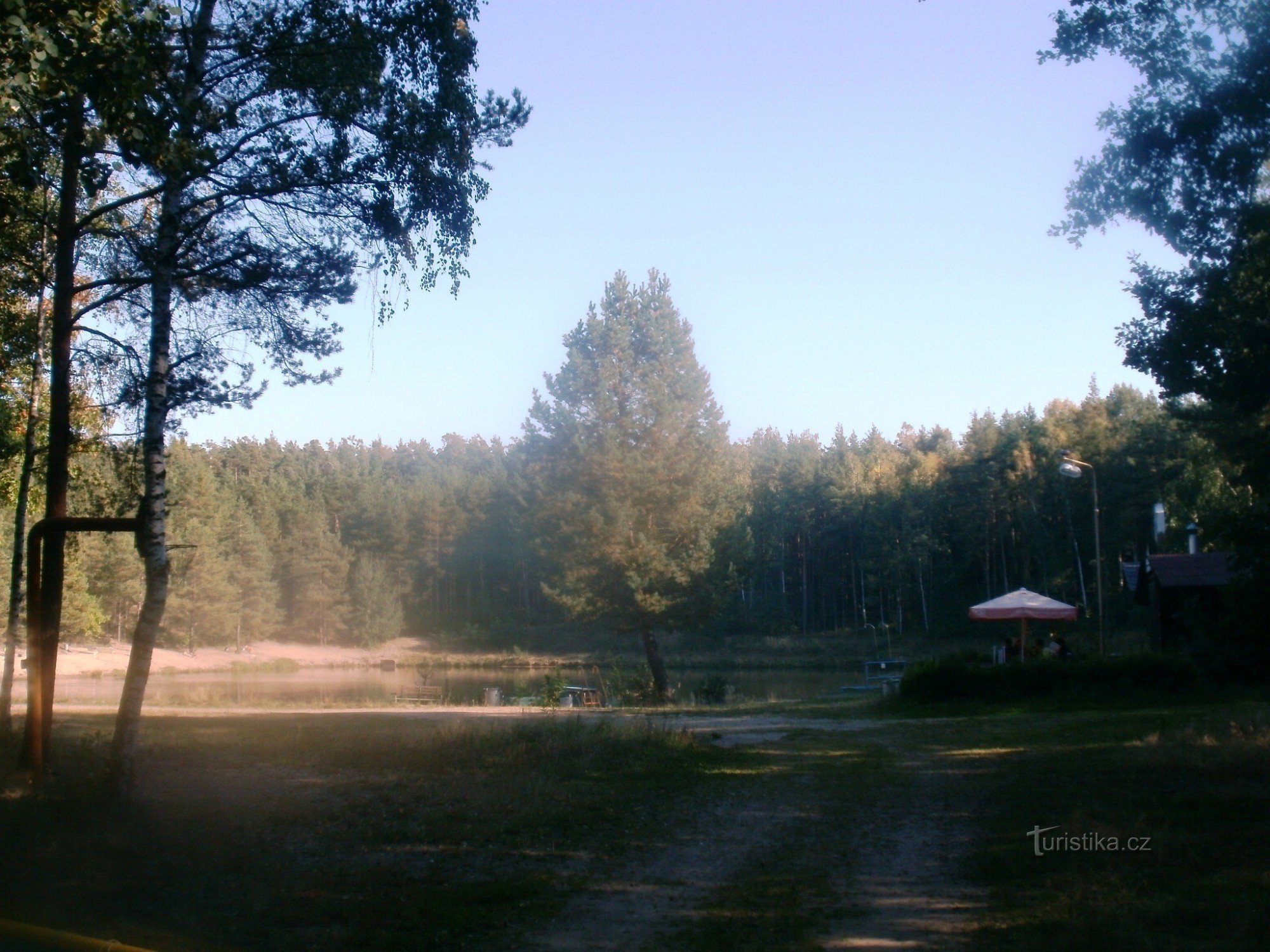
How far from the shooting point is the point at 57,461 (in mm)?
10852

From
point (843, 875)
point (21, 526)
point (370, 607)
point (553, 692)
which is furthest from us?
point (370, 607)

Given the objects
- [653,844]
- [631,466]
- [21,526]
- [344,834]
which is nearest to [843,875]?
[653,844]

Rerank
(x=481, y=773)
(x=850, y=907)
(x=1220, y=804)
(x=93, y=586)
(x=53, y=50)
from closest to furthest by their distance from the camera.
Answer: (x=850, y=907) < (x=53, y=50) < (x=1220, y=804) < (x=481, y=773) < (x=93, y=586)

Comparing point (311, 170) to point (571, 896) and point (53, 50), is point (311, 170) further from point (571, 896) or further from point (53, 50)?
point (571, 896)

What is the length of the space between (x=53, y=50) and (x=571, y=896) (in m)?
6.44

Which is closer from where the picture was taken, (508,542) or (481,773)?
(481,773)

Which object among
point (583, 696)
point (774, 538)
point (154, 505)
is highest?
point (774, 538)

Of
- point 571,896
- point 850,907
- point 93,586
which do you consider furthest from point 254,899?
point 93,586

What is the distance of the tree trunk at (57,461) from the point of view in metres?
9.91

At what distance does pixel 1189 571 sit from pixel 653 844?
2005 centimetres

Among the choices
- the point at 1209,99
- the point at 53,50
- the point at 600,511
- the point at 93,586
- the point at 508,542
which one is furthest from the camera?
the point at 508,542

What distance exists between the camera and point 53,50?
6.50 metres

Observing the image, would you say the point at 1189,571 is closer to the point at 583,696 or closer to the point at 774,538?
the point at 583,696

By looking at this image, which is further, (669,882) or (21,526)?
(21,526)
